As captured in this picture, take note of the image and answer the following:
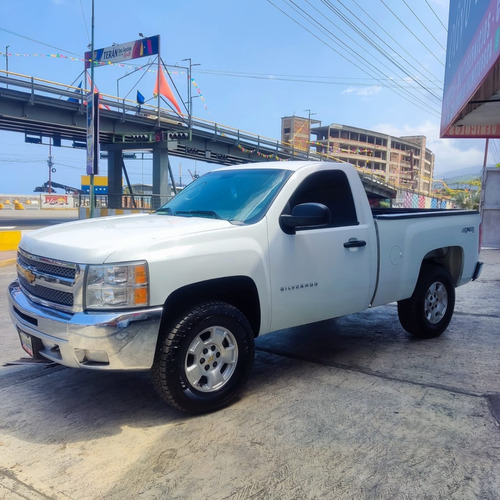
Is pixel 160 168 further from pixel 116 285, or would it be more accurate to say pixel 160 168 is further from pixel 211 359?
pixel 116 285

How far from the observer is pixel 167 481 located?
2861 mm

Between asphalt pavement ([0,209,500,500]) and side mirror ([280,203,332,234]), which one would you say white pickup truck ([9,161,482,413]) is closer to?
side mirror ([280,203,332,234])

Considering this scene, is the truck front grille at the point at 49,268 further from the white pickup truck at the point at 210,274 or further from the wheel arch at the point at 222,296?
the wheel arch at the point at 222,296

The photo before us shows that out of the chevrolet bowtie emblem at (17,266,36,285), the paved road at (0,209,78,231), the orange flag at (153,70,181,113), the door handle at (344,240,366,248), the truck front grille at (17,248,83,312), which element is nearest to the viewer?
the truck front grille at (17,248,83,312)

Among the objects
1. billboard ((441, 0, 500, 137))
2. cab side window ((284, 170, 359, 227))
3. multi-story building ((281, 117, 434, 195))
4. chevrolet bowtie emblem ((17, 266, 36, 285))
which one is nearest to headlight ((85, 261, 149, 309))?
chevrolet bowtie emblem ((17, 266, 36, 285))

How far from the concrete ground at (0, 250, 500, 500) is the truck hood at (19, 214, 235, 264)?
1230 mm

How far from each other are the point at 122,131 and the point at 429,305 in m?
29.6

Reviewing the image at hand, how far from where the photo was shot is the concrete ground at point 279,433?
9.25 feet

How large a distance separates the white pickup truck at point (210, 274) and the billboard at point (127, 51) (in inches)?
1007

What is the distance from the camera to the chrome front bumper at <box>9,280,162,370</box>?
321cm

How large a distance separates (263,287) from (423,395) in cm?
158

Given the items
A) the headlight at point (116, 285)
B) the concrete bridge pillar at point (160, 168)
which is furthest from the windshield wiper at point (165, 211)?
the concrete bridge pillar at point (160, 168)

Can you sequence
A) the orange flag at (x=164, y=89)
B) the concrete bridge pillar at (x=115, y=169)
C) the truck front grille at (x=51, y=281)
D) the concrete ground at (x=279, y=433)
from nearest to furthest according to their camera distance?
the concrete ground at (x=279, y=433) < the truck front grille at (x=51, y=281) < the orange flag at (x=164, y=89) < the concrete bridge pillar at (x=115, y=169)

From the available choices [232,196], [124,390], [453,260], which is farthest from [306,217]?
[453,260]
